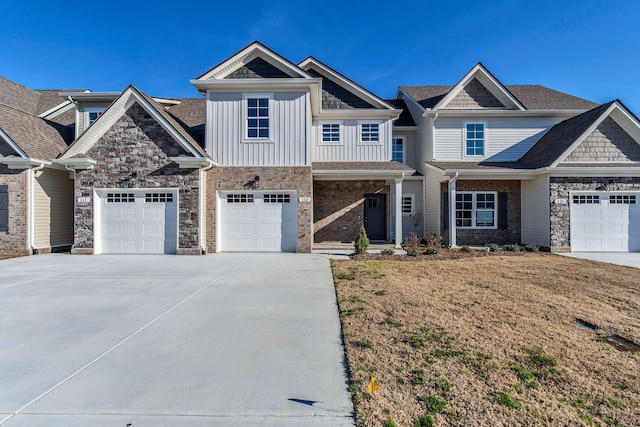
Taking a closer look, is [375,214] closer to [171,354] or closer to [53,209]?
[171,354]

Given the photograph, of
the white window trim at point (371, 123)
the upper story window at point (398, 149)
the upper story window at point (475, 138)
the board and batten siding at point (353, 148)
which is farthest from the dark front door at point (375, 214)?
the upper story window at point (475, 138)

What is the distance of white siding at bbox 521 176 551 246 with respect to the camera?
13.0 m

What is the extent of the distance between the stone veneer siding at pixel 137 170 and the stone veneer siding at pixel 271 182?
2.41 feet

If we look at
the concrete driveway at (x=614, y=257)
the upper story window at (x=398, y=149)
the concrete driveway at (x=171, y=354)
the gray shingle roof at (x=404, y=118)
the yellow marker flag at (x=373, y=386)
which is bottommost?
the concrete driveway at (x=171, y=354)

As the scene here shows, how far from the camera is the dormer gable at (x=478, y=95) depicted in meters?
15.2

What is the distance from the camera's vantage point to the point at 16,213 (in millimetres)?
11797

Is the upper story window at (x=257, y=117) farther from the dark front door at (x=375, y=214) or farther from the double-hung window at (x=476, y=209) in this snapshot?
the double-hung window at (x=476, y=209)

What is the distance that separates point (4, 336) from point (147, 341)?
201cm

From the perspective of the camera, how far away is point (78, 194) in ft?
38.8

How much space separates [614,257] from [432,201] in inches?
273

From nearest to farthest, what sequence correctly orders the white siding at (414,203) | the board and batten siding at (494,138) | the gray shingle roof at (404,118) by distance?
the board and batten siding at (494,138)
the white siding at (414,203)
the gray shingle roof at (404,118)

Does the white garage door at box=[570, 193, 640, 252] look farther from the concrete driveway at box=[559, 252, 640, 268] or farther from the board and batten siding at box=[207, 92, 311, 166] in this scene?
the board and batten siding at box=[207, 92, 311, 166]

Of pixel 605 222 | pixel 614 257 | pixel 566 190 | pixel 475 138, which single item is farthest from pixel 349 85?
pixel 614 257

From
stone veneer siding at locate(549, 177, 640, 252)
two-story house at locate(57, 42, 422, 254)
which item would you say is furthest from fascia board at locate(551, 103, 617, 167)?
two-story house at locate(57, 42, 422, 254)
